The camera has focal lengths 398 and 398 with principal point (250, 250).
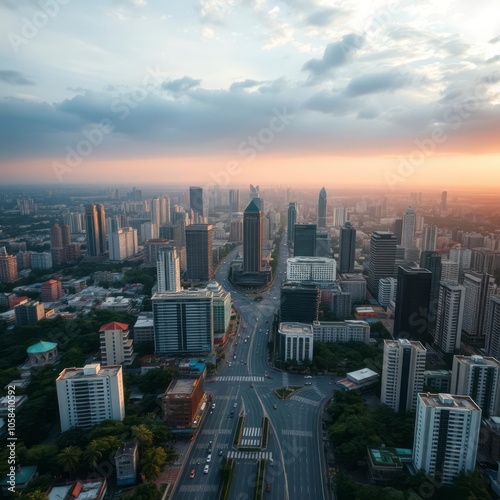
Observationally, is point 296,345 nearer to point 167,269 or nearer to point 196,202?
point 167,269

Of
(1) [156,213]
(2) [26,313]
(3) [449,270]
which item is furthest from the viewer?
(1) [156,213]

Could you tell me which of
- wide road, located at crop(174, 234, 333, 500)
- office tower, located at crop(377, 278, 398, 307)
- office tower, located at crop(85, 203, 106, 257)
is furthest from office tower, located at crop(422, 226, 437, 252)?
office tower, located at crop(85, 203, 106, 257)

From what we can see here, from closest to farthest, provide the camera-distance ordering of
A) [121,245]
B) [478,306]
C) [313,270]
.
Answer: [478,306] < [313,270] < [121,245]

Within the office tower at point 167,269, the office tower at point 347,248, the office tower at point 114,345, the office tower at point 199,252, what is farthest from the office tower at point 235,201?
the office tower at point 114,345

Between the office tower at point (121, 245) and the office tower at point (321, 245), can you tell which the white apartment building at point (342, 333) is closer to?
the office tower at point (321, 245)

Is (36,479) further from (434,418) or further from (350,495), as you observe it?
(434,418)

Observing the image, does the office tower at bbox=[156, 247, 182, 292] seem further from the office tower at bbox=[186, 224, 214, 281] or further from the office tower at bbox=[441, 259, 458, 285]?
the office tower at bbox=[441, 259, 458, 285]

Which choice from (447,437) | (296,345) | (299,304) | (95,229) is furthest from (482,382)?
(95,229)
